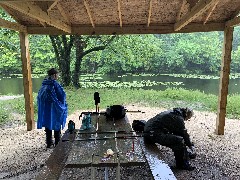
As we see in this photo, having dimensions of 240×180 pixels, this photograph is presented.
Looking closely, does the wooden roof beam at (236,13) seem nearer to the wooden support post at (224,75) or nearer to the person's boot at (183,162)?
the wooden support post at (224,75)

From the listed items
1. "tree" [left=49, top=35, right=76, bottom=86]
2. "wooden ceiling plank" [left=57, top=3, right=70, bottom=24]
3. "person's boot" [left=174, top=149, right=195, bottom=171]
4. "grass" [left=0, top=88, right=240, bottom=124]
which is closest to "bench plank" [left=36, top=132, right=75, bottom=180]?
"person's boot" [left=174, top=149, right=195, bottom=171]

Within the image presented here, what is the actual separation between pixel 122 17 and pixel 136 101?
483 cm

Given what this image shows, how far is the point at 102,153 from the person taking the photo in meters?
2.92

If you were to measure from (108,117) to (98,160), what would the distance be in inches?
77.4

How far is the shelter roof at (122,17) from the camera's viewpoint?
5.22m

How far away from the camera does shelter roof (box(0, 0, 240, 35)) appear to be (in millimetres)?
5224

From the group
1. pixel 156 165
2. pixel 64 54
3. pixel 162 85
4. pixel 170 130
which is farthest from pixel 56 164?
pixel 162 85

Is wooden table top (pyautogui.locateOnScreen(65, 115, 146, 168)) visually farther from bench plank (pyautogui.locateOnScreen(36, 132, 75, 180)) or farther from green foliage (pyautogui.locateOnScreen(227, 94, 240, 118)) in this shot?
green foliage (pyautogui.locateOnScreen(227, 94, 240, 118))

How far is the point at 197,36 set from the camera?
24.2m

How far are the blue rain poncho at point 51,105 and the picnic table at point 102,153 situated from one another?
40.3 inches

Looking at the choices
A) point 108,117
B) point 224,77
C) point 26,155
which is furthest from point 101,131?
point 224,77

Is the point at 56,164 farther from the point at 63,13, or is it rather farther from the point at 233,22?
the point at 233,22

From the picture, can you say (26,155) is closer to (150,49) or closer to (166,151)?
(166,151)

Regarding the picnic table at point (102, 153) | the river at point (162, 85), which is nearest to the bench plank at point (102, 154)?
the picnic table at point (102, 153)
